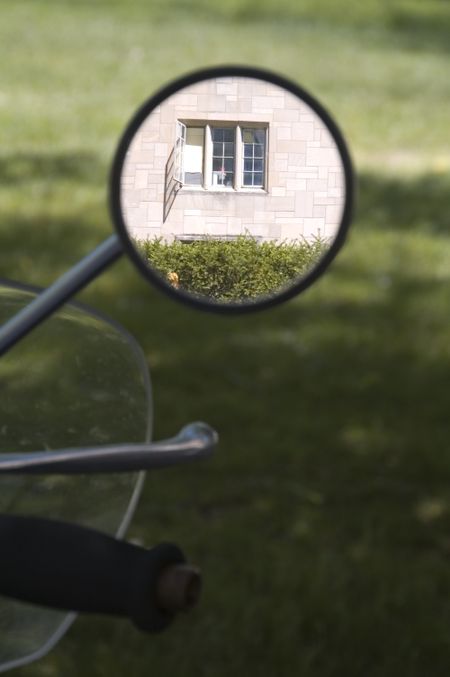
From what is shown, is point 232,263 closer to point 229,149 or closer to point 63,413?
point 229,149

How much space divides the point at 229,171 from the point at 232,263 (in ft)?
0.26

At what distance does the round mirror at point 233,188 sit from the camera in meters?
0.93

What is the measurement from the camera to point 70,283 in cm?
90

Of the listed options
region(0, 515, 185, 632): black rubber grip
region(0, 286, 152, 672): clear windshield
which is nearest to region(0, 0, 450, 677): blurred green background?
region(0, 286, 152, 672): clear windshield

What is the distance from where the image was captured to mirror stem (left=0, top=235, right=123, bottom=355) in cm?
90

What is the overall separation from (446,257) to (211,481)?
2.60 metres

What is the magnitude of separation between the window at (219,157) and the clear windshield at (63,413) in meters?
0.26

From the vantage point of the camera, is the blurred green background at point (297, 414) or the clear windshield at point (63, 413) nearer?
the clear windshield at point (63, 413)

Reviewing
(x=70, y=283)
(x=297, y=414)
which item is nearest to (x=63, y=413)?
(x=70, y=283)

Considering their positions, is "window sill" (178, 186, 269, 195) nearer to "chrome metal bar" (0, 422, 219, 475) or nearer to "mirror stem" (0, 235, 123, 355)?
"mirror stem" (0, 235, 123, 355)

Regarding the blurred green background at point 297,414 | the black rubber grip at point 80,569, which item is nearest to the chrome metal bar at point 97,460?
the black rubber grip at point 80,569

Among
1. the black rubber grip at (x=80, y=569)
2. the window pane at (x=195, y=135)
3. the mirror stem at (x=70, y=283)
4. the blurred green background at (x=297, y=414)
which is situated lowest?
the blurred green background at (x=297, y=414)

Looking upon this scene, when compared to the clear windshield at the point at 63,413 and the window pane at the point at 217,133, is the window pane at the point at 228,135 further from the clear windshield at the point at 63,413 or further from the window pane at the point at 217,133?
the clear windshield at the point at 63,413

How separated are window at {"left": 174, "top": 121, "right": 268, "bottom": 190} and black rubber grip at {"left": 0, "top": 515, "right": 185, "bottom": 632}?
11.8 inches
